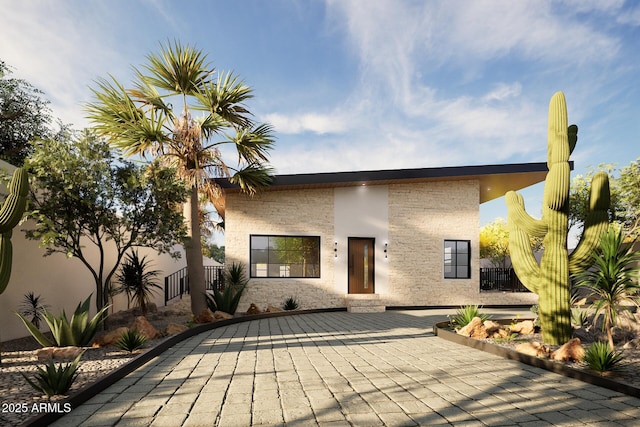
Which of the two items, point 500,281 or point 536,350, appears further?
point 500,281

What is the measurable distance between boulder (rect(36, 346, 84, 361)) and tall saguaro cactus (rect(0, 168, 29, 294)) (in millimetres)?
1198

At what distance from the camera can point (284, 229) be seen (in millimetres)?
12898

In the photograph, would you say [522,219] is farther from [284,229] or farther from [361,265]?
[284,229]

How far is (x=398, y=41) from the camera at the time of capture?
10.5 m

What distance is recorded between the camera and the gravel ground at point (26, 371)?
342cm

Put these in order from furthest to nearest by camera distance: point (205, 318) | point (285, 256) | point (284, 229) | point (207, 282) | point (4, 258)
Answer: point (207, 282) < point (285, 256) < point (284, 229) < point (205, 318) < point (4, 258)

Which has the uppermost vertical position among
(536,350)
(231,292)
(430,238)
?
(430,238)

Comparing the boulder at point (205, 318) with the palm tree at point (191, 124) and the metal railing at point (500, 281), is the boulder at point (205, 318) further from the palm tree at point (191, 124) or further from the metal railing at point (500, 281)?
the metal railing at point (500, 281)

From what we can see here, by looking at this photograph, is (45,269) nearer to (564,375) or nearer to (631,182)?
(564,375)

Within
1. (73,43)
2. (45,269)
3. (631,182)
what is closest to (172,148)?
(73,43)

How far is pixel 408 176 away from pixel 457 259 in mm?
4126

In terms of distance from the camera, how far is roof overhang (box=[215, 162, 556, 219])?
1223cm

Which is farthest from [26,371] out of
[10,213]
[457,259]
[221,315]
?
[457,259]

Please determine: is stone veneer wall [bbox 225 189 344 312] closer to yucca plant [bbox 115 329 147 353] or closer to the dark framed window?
the dark framed window
